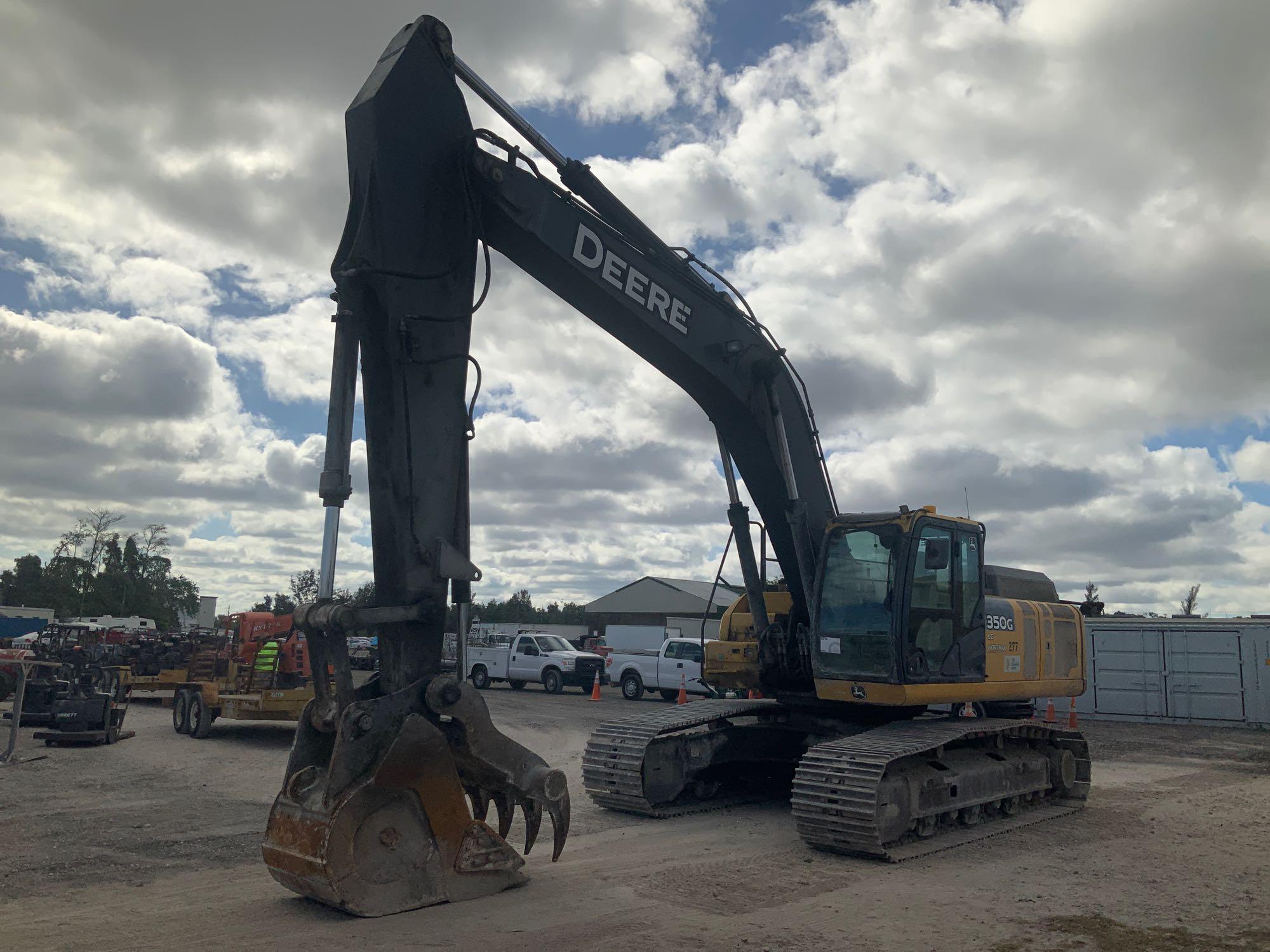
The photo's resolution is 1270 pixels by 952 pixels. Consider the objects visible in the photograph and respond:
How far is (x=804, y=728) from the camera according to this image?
408 inches

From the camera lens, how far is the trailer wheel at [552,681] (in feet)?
101

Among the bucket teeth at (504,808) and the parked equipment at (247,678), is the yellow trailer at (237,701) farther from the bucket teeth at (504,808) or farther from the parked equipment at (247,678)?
the bucket teeth at (504,808)

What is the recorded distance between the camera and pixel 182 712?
16984 millimetres

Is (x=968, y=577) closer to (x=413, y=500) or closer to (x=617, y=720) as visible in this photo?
(x=617, y=720)

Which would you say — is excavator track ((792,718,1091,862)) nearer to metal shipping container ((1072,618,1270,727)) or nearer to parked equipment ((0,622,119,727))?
parked equipment ((0,622,119,727))

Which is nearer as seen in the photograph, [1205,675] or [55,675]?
[55,675]

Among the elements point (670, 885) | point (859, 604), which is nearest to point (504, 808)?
point (670, 885)

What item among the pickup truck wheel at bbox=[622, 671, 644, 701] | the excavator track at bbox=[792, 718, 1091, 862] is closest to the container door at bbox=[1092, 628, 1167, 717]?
the pickup truck wheel at bbox=[622, 671, 644, 701]

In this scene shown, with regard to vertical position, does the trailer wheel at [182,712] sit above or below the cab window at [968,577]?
below

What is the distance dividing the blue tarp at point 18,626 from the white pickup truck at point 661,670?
102ft

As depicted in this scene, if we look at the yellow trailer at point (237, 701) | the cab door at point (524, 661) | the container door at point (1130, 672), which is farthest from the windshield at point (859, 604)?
the cab door at point (524, 661)

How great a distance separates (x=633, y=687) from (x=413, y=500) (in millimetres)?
23240

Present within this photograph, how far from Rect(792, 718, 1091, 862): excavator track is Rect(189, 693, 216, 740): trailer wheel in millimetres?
10962

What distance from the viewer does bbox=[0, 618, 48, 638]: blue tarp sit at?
47750 mm
